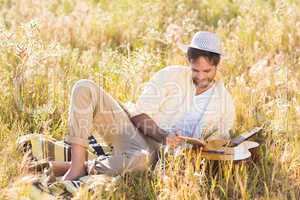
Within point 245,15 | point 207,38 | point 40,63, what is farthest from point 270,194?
point 245,15

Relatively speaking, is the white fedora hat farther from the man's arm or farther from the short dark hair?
the man's arm

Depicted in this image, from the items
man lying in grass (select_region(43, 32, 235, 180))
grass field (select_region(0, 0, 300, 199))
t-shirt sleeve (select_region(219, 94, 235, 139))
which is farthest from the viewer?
t-shirt sleeve (select_region(219, 94, 235, 139))

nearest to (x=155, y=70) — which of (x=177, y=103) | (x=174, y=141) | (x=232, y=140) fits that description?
(x=177, y=103)

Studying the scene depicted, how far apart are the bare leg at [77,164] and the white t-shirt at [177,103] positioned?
1.73 ft

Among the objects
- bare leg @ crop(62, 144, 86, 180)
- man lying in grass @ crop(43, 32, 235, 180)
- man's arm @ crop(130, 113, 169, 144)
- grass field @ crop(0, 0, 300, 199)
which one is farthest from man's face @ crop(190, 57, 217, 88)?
bare leg @ crop(62, 144, 86, 180)

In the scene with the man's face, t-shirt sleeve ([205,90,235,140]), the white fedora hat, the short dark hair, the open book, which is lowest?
the open book

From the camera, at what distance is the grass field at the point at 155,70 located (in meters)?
4.13

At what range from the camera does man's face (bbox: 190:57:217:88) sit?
179 inches

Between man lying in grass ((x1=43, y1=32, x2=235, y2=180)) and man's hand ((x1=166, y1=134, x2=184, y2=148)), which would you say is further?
man lying in grass ((x1=43, y1=32, x2=235, y2=180))

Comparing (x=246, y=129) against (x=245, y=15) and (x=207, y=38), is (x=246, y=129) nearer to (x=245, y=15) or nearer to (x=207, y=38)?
(x=207, y=38)

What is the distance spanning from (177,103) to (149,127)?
256mm

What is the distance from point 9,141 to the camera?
432 centimetres

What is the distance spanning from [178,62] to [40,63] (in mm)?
1358

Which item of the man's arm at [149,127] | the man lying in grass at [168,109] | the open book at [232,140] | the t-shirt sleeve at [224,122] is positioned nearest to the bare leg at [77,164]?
the man lying in grass at [168,109]
